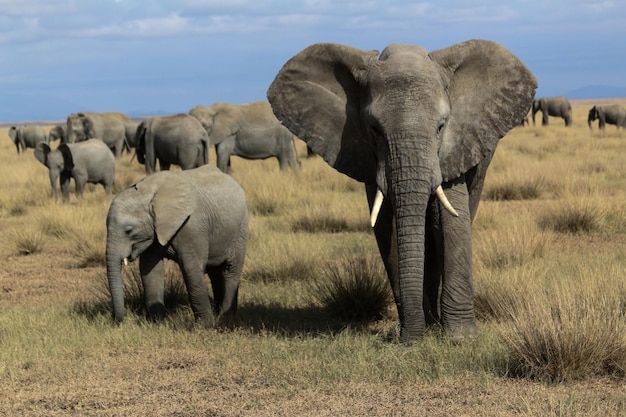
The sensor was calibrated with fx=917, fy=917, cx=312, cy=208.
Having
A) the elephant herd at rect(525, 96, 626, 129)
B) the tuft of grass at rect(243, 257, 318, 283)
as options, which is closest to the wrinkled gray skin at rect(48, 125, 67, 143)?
the elephant herd at rect(525, 96, 626, 129)

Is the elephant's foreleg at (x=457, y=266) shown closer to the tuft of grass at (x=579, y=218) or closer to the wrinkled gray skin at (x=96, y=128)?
the tuft of grass at (x=579, y=218)

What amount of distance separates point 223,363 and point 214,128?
13.1 m

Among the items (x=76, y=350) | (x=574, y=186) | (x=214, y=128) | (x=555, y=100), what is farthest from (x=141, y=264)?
(x=555, y=100)

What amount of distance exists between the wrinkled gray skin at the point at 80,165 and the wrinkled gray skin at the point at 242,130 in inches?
111

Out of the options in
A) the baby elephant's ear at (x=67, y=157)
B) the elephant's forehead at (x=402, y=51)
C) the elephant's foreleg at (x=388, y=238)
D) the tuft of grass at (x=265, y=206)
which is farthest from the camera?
the baby elephant's ear at (x=67, y=157)

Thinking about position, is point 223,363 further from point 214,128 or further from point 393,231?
point 214,128

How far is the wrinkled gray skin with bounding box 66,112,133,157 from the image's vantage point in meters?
27.9

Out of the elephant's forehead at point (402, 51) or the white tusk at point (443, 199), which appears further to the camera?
the elephant's forehead at point (402, 51)

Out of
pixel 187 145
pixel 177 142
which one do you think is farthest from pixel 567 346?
pixel 177 142

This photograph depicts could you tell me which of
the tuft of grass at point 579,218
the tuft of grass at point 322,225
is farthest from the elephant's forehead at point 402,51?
the tuft of grass at point 322,225

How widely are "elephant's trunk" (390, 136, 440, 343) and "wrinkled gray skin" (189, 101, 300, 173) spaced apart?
13.4 meters

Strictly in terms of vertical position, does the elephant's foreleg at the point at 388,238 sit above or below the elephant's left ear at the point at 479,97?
below

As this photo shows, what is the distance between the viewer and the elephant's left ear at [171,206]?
638cm

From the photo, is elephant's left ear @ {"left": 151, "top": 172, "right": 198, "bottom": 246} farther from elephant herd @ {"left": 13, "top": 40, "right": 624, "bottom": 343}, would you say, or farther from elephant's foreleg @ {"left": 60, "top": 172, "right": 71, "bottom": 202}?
elephant's foreleg @ {"left": 60, "top": 172, "right": 71, "bottom": 202}
